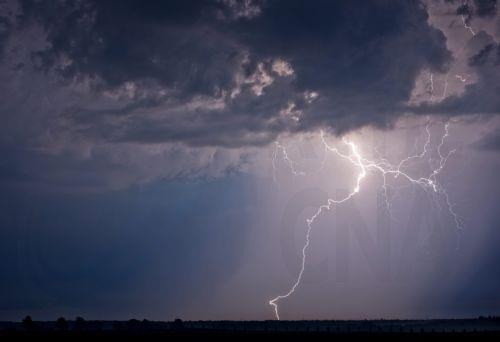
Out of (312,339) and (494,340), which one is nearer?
(494,340)

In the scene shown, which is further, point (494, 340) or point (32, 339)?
point (32, 339)

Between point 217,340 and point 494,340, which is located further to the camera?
point 217,340

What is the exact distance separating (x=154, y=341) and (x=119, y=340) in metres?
4.12

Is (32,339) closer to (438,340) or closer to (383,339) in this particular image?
(383,339)

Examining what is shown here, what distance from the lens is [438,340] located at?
67.6 metres

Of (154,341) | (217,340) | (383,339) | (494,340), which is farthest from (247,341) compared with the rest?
(494,340)

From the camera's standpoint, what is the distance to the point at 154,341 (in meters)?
69.8

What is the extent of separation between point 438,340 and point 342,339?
1068 centimetres

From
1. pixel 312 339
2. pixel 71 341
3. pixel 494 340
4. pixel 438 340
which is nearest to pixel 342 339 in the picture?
pixel 312 339

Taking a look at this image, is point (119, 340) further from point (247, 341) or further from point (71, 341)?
point (247, 341)

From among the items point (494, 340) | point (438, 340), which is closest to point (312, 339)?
point (438, 340)

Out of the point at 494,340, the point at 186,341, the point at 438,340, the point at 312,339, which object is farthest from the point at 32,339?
the point at 494,340

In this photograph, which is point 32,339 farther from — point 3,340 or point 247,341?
point 247,341

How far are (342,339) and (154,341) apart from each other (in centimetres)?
2125
